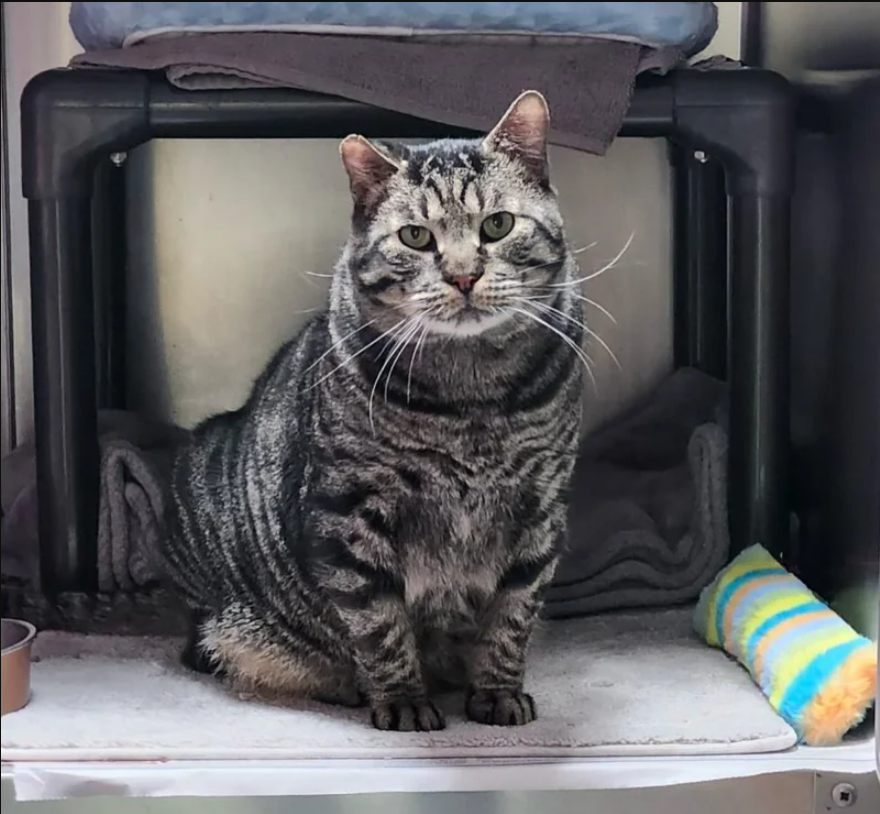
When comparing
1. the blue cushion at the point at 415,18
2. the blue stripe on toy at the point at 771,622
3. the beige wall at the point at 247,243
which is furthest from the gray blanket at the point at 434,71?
the blue stripe on toy at the point at 771,622

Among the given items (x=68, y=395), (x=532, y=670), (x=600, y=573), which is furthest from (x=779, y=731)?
(x=68, y=395)

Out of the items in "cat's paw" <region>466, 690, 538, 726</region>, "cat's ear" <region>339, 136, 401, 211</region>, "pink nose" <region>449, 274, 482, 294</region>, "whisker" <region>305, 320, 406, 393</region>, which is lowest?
"cat's paw" <region>466, 690, 538, 726</region>

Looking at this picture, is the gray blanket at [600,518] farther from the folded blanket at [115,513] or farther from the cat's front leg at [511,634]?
the cat's front leg at [511,634]

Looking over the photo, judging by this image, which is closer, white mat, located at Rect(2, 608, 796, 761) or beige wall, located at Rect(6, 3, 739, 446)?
white mat, located at Rect(2, 608, 796, 761)

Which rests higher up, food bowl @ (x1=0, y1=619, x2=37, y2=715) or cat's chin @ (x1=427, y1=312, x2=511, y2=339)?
cat's chin @ (x1=427, y1=312, x2=511, y2=339)

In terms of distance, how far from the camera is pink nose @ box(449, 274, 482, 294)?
1.00 metres

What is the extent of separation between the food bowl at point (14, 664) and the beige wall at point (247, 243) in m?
0.56

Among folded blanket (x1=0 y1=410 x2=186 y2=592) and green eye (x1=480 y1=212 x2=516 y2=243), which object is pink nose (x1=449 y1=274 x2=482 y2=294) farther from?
folded blanket (x1=0 y1=410 x2=186 y2=592)

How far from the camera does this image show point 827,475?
4.19 ft

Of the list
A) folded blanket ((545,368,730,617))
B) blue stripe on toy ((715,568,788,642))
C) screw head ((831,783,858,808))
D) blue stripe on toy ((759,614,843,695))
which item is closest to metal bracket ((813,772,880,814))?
screw head ((831,783,858,808))

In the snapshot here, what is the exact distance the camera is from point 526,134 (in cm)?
106

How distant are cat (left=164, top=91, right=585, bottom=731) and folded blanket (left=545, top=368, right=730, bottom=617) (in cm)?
21

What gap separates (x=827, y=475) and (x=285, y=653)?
2.00ft

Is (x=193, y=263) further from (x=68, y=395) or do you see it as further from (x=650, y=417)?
(x=650, y=417)
